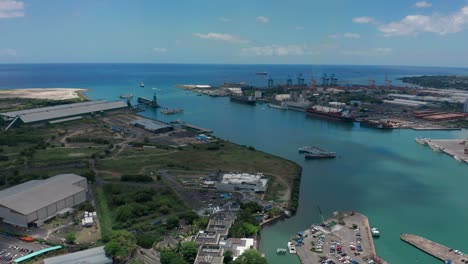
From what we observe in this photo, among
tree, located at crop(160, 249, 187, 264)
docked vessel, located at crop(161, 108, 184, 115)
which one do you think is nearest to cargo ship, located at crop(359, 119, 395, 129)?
docked vessel, located at crop(161, 108, 184, 115)

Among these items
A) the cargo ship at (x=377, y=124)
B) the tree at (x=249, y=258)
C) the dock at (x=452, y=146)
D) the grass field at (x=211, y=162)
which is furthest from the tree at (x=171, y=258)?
the cargo ship at (x=377, y=124)

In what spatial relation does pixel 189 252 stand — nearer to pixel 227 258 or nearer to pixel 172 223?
pixel 227 258

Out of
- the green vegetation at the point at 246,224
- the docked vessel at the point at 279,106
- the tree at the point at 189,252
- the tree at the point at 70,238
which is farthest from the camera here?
the docked vessel at the point at 279,106

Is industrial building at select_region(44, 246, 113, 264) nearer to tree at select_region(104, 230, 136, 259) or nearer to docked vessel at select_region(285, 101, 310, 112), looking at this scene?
tree at select_region(104, 230, 136, 259)

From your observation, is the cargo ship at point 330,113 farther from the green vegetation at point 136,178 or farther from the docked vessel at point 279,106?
the green vegetation at point 136,178

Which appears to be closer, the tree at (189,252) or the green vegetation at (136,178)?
the tree at (189,252)

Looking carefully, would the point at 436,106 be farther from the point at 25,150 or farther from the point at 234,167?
the point at 25,150

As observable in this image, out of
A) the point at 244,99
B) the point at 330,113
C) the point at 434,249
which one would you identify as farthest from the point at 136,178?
the point at 244,99
